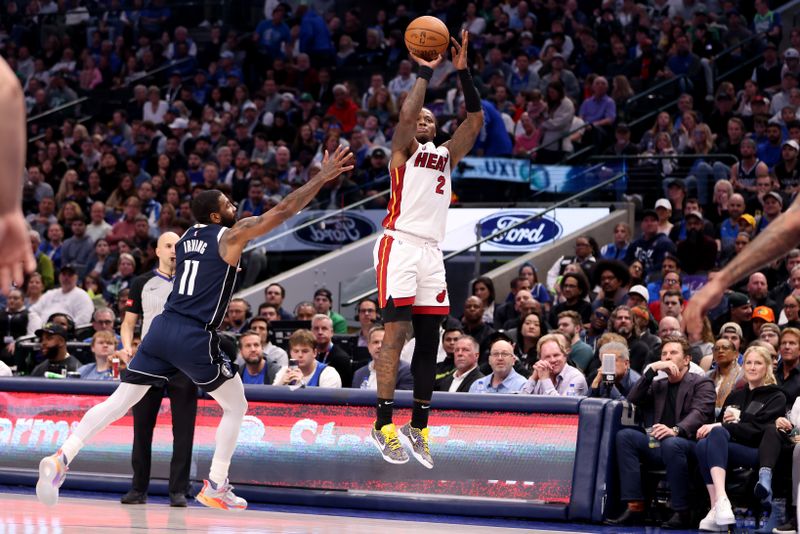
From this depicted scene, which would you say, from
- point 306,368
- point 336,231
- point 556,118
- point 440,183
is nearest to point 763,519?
point 440,183

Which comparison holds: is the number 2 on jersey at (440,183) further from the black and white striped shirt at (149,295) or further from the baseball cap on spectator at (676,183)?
the baseball cap on spectator at (676,183)

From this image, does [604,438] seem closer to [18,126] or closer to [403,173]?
[403,173]

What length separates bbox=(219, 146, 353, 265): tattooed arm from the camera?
804 cm

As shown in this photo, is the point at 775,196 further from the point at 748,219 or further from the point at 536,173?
the point at 536,173

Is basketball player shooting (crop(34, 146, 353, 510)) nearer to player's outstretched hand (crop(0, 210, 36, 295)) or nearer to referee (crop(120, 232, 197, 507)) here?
referee (crop(120, 232, 197, 507))

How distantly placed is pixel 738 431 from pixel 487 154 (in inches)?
354

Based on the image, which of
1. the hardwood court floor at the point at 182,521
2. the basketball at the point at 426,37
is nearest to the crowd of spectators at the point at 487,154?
the hardwood court floor at the point at 182,521

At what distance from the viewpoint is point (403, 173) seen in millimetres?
8203

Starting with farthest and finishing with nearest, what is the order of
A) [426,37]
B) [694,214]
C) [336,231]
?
[336,231] < [694,214] < [426,37]

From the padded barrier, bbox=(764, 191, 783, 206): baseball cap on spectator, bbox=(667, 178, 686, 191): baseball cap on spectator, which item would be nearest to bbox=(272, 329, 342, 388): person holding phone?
the padded barrier

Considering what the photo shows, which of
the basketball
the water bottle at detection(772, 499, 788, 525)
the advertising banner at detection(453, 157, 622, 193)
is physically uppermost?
Answer: the advertising banner at detection(453, 157, 622, 193)

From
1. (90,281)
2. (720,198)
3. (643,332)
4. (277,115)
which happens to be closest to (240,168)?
(277,115)

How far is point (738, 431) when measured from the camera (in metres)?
9.68

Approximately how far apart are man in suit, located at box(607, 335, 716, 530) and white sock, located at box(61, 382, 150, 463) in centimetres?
372
